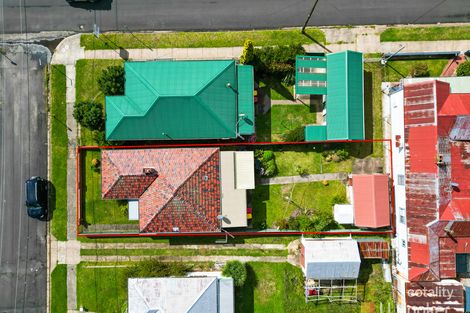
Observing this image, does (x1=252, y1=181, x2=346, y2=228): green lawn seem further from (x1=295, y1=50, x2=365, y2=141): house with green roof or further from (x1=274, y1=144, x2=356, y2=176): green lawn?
(x1=295, y1=50, x2=365, y2=141): house with green roof

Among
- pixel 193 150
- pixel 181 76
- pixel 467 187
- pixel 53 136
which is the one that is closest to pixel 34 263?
pixel 53 136

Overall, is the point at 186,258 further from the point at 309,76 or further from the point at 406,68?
the point at 406,68

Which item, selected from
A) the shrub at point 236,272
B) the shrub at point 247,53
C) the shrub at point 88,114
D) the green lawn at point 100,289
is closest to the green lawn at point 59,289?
the green lawn at point 100,289

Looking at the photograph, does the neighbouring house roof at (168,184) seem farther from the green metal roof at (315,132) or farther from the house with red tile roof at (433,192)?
the house with red tile roof at (433,192)

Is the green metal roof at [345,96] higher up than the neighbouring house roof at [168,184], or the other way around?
the green metal roof at [345,96]

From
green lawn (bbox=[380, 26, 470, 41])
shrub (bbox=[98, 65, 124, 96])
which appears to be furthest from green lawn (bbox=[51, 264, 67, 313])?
→ green lawn (bbox=[380, 26, 470, 41])
